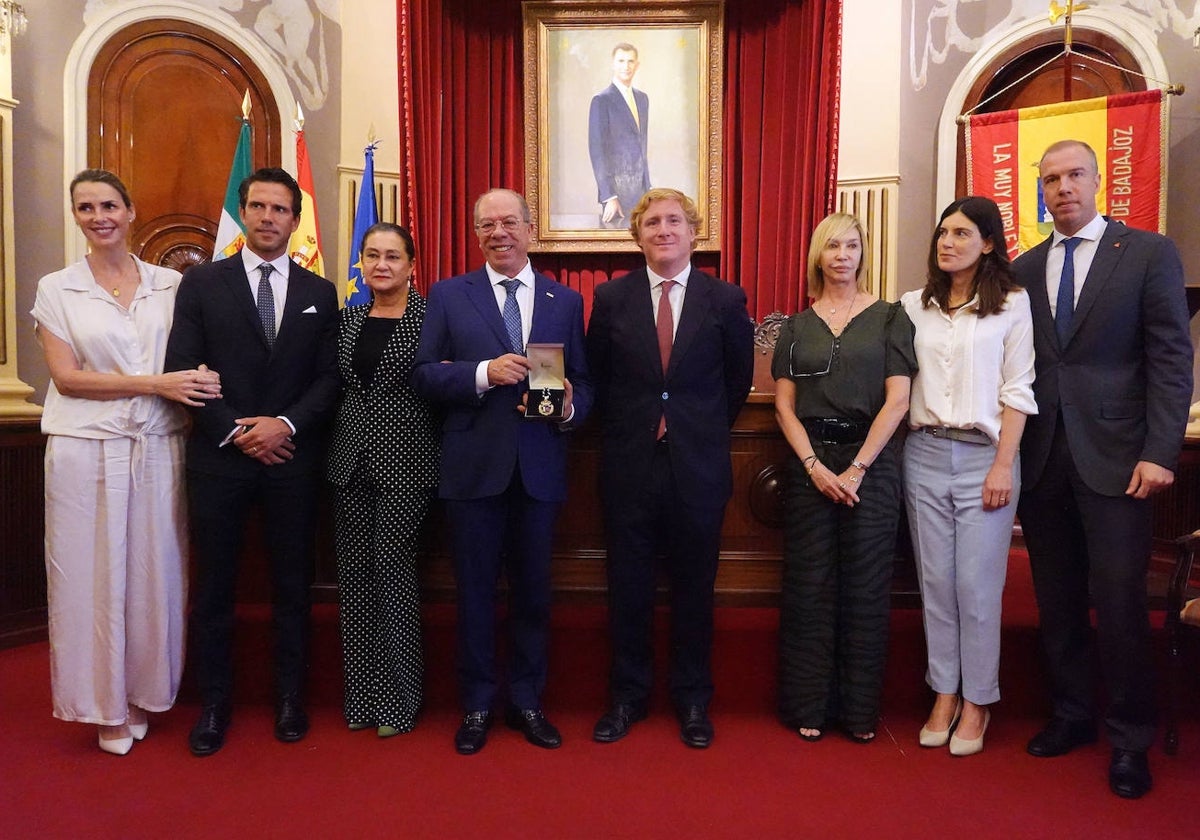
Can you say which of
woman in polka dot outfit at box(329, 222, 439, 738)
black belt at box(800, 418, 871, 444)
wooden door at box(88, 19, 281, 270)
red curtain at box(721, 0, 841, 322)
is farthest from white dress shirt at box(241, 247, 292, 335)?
red curtain at box(721, 0, 841, 322)

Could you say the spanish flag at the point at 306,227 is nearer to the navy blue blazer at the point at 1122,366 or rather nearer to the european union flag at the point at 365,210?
the european union flag at the point at 365,210

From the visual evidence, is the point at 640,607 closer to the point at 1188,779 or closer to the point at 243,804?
the point at 243,804

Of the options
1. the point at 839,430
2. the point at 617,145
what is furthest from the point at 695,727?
the point at 617,145

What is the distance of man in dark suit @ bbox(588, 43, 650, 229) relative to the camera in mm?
5184

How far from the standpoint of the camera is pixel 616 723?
248cm

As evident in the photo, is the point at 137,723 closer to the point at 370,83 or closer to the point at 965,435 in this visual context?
the point at 965,435

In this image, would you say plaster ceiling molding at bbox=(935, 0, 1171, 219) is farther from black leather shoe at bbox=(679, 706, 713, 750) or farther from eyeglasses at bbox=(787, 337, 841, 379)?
black leather shoe at bbox=(679, 706, 713, 750)

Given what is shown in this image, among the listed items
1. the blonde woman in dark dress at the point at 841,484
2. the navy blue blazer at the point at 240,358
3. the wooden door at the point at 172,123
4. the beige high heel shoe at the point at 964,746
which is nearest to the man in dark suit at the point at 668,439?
the blonde woman in dark dress at the point at 841,484

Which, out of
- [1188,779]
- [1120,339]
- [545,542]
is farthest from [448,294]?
[1188,779]

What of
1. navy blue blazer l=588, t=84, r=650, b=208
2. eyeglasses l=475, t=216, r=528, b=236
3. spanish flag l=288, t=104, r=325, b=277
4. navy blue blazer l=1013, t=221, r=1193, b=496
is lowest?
navy blue blazer l=1013, t=221, r=1193, b=496

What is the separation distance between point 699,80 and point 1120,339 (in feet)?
11.5

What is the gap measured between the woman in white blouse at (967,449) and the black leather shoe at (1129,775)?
0.32m

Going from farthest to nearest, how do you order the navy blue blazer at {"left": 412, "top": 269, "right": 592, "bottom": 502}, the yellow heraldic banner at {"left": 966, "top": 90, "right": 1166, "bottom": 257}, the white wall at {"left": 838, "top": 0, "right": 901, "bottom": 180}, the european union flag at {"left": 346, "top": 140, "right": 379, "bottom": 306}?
the white wall at {"left": 838, "top": 0, "right": 901, "bottom": 180} < the european union flag at {"left": 346, "top": 140, "right": 379, "bottom": 306} < the yellow heraldic banner at {"left": 966, "top": 90, "right": 1166, "bottom": 257} < the navy blue blazer at {"left": 412, "top": 269, "right": 592, "bottom": 502}

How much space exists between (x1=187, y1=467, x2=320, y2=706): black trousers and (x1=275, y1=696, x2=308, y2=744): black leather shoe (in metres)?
0.03
